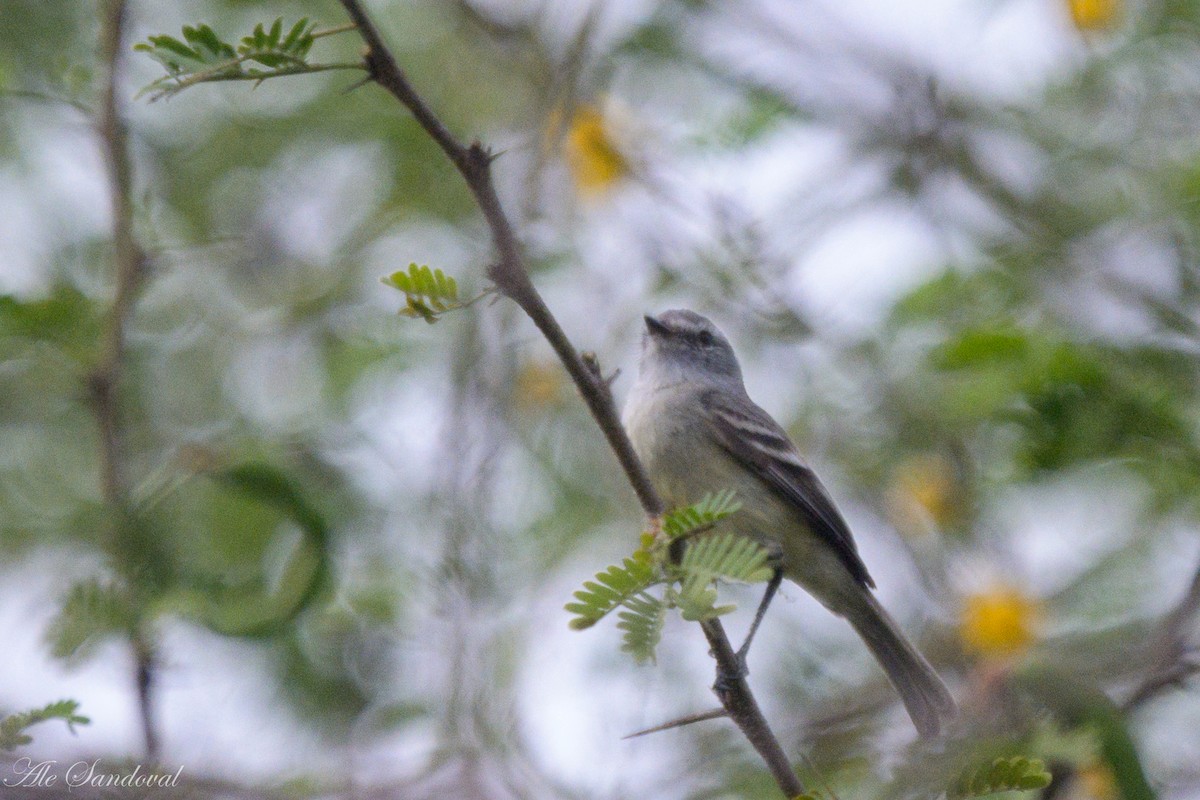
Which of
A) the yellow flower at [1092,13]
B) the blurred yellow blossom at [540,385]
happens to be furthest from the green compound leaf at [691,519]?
the yellow flower at [1092,13]

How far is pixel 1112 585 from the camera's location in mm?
5762

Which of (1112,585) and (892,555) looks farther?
(892,555)

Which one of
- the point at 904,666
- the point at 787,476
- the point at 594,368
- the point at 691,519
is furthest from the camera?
the point at 787,476

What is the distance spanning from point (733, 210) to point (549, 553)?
202 cm

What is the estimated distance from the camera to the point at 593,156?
639cm

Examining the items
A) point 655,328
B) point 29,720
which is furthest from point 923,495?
point 29,720

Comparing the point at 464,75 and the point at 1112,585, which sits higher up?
the point at 464,75

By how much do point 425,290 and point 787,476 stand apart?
3.10m

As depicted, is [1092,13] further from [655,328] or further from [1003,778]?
[1003,778]

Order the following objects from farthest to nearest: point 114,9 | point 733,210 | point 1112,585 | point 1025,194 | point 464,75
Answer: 1. point 464,75
2. point 1025,194
3. point 733,210
4. point 1112,585
5. point 114,9

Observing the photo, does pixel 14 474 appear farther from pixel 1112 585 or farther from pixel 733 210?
pixel 1112 585

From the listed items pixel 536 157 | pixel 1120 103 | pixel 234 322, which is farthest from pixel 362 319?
pixel 1120 103

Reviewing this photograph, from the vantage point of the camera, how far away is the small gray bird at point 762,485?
5.44m

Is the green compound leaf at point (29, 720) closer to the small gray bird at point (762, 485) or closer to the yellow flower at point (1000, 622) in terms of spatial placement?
the small gray bird at point (762, 485)
